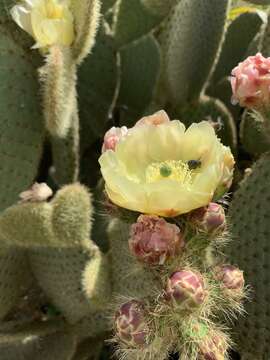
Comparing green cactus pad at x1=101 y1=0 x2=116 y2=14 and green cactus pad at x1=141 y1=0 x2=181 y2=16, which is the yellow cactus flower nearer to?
green cactus pad at x1=141 y1=0 x2=181 y2=16

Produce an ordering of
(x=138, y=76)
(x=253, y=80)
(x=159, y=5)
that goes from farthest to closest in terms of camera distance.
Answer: (x=138, y=76), (x=159, y=5), (x=253, y=80)

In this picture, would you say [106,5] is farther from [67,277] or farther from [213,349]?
[213,349]

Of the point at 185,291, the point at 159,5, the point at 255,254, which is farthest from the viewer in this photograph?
the point at 159,5

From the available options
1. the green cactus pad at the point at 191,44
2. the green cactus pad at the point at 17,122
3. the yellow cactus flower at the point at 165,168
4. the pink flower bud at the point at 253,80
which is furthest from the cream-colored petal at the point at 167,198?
the green cactus pad at the point at 191,44

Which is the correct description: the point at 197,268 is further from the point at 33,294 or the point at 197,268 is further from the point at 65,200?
the point at 33,294

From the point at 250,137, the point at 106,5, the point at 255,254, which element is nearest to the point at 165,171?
the point at 255,254

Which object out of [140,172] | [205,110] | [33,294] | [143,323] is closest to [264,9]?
[205,110]

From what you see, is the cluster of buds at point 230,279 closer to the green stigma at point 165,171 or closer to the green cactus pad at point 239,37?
the green stigma at point 165,171
